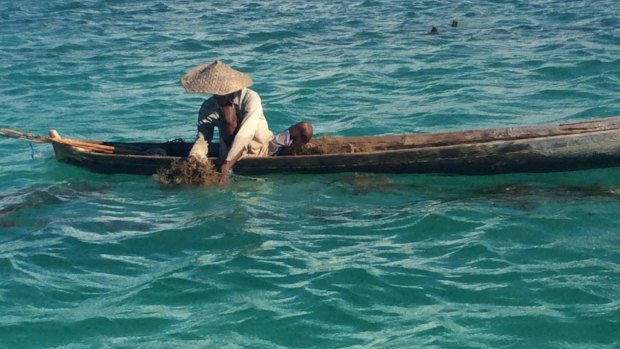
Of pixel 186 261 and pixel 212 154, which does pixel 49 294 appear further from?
pixel 212 154

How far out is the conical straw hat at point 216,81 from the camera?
8.10 meters

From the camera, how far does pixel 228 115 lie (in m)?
8.40

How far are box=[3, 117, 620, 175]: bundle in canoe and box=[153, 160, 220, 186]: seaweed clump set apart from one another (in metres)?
0.18

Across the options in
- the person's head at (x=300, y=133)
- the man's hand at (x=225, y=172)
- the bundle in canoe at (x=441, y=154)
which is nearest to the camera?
the bundle in canoe at (x=441, y=154)

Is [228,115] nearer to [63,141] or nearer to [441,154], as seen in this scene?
[63,141]

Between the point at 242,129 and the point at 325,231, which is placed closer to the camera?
the point at 325,231

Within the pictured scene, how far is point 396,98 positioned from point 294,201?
4.62 meters

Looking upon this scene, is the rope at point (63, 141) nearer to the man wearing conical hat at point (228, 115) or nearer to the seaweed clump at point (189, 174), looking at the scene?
the seaweed clump at point (189, 174)

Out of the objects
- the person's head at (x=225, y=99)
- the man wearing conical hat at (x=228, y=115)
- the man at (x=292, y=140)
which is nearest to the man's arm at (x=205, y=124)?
the man wearing conical hat at (x=228, y=115)

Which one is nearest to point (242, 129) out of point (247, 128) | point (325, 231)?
point (247, 128)

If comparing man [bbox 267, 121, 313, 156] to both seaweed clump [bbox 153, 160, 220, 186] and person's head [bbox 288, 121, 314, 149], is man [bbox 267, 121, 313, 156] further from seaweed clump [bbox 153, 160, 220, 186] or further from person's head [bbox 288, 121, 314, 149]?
seaweed clump [bbox 153, 160, 220, 186]

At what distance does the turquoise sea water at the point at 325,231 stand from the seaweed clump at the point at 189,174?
0.09m

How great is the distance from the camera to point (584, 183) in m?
7.87

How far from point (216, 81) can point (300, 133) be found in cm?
89
